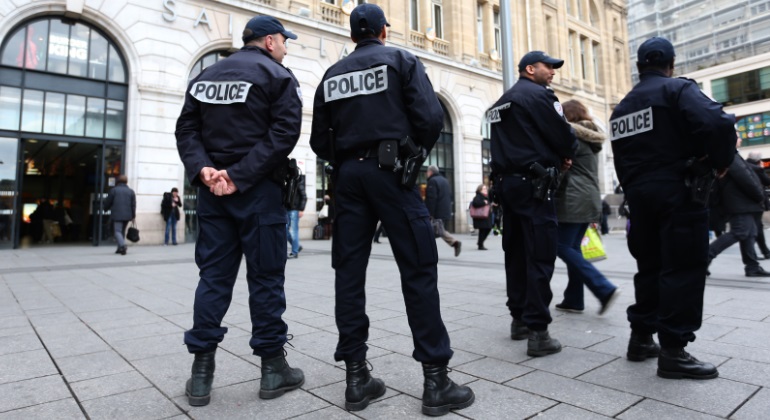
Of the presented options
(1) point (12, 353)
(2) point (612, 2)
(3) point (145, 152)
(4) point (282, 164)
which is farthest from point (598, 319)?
(2) point (612, 2)

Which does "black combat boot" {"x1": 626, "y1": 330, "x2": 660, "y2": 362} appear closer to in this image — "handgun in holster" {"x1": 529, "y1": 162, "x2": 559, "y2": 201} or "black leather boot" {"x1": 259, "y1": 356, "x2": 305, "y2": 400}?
"handgun in holster" {"x1": 529, "y1": 162, "x2": 559, "y2": 201}

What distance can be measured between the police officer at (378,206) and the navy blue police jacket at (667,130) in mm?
1284

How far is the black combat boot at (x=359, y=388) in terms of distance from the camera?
2.14m

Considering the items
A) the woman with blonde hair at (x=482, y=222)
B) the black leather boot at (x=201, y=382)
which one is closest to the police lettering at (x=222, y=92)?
the black leather boot at (x=201, y=382)

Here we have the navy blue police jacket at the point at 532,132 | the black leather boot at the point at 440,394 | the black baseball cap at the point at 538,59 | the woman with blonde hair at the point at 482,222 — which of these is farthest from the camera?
the woman with blonde hair at the point at 482,222

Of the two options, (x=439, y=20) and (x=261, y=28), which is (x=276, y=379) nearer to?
(x=261, y=28)

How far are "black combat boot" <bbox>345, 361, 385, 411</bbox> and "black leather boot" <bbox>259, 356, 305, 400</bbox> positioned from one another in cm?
34

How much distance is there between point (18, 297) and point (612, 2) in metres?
34.7

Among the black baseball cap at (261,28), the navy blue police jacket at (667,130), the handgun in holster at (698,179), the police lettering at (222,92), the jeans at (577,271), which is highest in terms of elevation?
the black baseball cap at (261,28)

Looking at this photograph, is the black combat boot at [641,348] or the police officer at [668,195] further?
the black combat boot at [641,348]

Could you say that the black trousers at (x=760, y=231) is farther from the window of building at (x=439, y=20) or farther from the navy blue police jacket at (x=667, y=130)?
the window of building at (x=439, y=20)

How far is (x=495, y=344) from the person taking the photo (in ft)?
10.4

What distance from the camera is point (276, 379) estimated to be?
7.64 feet

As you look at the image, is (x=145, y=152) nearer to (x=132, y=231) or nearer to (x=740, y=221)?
(x=132, y=231)
